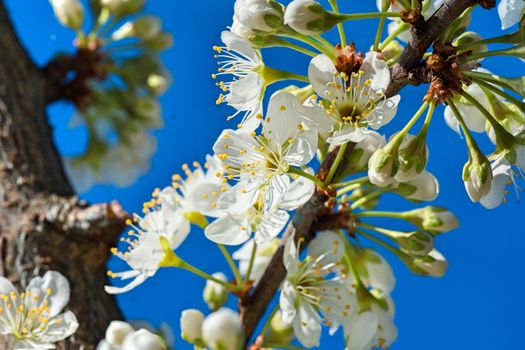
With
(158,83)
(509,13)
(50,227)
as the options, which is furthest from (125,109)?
(509,13)

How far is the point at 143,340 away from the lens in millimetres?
1175

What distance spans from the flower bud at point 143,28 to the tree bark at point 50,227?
105 cm

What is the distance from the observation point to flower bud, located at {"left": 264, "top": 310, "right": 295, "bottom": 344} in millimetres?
1537

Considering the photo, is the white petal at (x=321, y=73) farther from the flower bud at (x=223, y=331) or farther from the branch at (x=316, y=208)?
the flower bud at (x=223, y=331)

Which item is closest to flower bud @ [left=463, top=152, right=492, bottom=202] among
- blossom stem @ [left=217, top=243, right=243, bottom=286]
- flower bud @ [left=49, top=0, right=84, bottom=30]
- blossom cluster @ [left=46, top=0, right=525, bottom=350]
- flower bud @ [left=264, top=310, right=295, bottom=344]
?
blossom cluster @ [left=46, top=0, right=525, bottom=350]

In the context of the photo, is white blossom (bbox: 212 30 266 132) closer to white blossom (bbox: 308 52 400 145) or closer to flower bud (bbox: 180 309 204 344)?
white blossom (bbox: 308 52 400 145)

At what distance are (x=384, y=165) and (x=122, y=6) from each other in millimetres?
2107

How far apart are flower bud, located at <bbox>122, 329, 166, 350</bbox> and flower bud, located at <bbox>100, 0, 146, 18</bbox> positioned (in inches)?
78.3

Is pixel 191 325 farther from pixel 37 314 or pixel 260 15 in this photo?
pixel 260 15

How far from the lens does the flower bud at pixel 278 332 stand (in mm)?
1537

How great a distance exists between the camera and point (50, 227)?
1686 mm

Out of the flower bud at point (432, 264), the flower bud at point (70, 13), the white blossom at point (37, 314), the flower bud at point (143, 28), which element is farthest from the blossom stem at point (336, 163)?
the flower bud at point (143, 28)

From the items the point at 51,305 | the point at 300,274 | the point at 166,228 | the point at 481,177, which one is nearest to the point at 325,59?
the point at 481,177

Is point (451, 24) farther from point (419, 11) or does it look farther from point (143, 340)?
point (143, 340)
